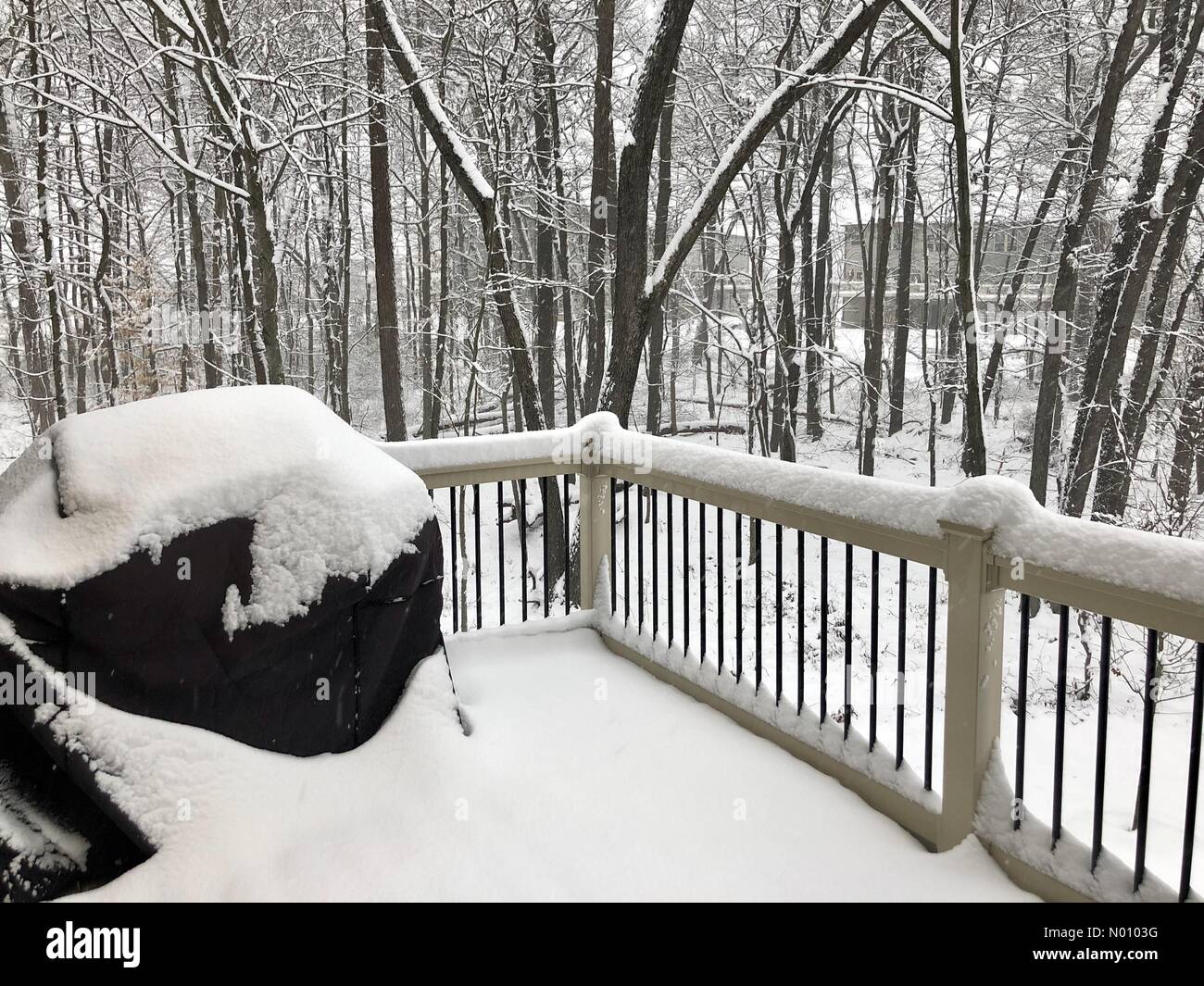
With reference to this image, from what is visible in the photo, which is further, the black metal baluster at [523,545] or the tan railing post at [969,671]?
the black metal baluster at [523,545]

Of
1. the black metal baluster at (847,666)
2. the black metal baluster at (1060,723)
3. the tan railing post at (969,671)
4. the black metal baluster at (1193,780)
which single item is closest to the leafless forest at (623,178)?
the black metal baluster at (847,666)

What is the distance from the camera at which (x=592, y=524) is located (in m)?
4.50

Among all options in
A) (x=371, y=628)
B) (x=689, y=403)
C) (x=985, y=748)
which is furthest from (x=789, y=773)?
(x=689, y=403)

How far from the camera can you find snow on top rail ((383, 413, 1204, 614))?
199 cm

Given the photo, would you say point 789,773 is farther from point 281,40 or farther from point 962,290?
point 281,40

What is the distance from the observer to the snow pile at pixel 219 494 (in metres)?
2.32

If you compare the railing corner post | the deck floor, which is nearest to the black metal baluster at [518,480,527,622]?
the railing corner post

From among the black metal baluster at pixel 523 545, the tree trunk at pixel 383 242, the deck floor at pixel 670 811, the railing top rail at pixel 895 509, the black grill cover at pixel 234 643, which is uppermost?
the tree trunk at pixel 383 242

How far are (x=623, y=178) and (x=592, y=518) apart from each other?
3721mm

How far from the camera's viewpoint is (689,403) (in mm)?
27297

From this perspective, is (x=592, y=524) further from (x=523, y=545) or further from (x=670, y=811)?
(x=523, y=545)

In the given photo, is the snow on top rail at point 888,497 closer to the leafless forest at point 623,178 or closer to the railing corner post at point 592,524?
the railing corner post at point 592,524

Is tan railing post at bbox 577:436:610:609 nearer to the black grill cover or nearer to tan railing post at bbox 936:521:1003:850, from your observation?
the black grill cover

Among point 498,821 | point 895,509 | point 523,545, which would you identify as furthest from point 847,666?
point 523,545
